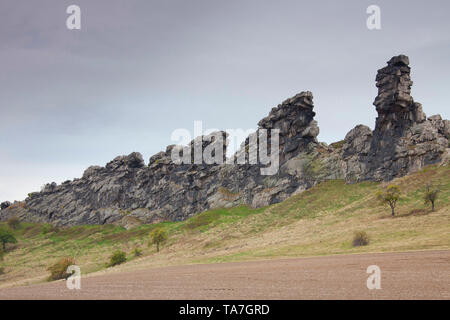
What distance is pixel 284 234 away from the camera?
56500 millimetres

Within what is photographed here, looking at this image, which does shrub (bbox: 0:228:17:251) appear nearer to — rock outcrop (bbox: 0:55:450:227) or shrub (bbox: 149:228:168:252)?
rock outcrop (bbox: 0:55:450:227)

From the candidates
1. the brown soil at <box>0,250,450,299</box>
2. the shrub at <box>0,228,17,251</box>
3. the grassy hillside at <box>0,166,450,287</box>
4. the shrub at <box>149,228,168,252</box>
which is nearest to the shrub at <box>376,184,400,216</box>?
the grassy hillside at <box>0,166,450,287</box>

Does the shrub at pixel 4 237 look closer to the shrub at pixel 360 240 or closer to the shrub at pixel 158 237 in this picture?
the shrub at pixel 158 237

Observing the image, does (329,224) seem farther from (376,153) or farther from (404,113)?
(404,113)

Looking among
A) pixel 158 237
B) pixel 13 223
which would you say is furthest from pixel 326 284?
pixel 13 223

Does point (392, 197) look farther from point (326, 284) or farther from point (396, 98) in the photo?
point (326, 284)

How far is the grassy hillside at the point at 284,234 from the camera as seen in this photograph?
39219 millimetres

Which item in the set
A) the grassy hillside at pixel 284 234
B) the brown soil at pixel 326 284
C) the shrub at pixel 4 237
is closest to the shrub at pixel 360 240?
the grassy hillside at pixel 284 234

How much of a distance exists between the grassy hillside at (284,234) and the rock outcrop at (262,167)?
712 centimetres

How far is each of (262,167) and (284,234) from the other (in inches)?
1849

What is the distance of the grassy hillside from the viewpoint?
39219 mm

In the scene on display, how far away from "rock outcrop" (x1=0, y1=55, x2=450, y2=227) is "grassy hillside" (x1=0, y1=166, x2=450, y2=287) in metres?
7.12

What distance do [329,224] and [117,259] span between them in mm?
40608
